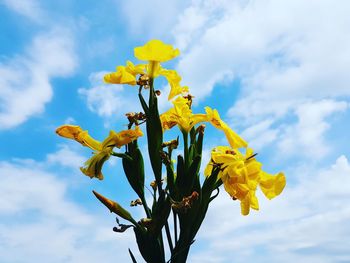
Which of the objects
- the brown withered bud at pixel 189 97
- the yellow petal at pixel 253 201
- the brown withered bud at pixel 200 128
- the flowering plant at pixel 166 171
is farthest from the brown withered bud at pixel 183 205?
Result: the brown withered bud at pixel 189 97

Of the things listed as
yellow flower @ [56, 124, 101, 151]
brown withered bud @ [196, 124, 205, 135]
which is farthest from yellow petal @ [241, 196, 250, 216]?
yellow flower @ [56, 124, 101, 151]

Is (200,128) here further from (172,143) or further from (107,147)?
(107,147)

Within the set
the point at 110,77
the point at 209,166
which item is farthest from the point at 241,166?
the point at 110,77

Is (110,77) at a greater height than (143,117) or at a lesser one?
greater

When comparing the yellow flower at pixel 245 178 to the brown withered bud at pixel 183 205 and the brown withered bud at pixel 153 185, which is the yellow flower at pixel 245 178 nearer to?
the brown withered bud at pixel 183 205

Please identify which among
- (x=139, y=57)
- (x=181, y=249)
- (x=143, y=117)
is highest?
(x=139, y=57)

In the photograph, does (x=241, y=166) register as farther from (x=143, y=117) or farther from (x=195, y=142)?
(x=143, y=117)
